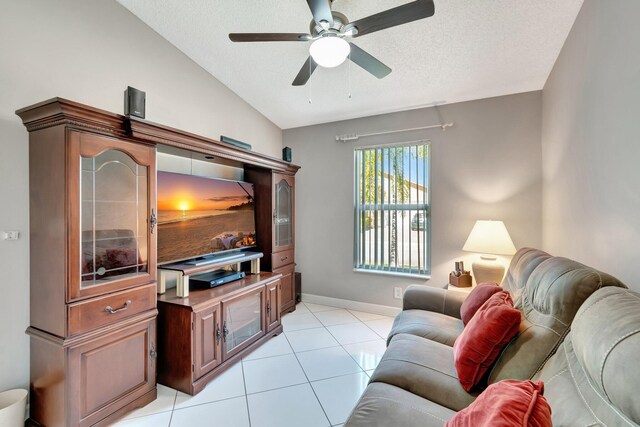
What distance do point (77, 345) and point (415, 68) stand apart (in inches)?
127

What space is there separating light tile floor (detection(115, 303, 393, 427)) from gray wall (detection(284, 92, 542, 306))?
91 centimetres

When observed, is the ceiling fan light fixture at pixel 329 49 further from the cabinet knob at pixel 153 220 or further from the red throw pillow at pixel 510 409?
the red throw pillow at pixel 510 409

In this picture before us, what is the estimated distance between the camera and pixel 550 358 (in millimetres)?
1122

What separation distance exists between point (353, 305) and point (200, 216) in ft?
7.28

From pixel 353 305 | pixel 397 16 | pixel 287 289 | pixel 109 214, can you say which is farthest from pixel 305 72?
pixel 353 305

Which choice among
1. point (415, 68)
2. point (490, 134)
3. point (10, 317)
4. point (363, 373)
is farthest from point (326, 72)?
point (10, 317)

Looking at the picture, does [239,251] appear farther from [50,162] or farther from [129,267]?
[50,162]

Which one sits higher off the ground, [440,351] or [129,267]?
[129,267]

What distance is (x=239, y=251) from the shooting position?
3047 millimetres

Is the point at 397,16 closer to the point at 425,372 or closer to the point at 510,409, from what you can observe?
the point at 510,409

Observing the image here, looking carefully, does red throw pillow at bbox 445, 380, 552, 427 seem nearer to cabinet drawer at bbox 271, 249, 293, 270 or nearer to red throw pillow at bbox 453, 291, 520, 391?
red throw pillow at bbox 453, 291, 520, 391

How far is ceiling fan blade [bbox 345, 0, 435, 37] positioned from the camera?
137 cm

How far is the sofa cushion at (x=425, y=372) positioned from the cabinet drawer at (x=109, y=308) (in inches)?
61.7

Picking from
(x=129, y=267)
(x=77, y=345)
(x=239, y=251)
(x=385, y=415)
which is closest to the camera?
(x=385, y=415)
